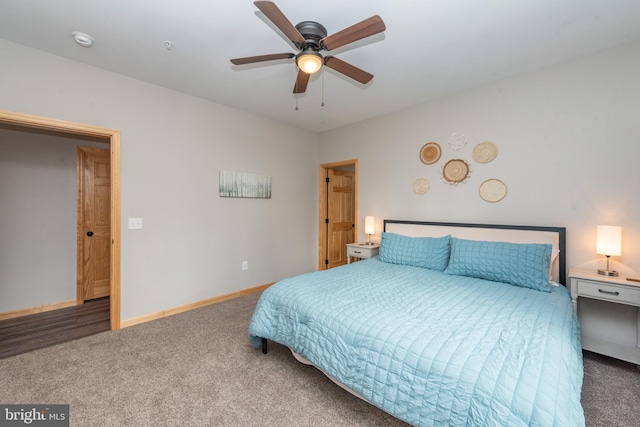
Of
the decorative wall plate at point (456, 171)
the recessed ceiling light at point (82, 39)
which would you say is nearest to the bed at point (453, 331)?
the decorative wall plate at point (456, 171)

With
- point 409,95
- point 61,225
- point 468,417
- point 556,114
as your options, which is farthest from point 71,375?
point 556,114

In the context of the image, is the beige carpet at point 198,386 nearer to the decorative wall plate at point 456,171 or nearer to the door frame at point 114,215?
the door frame at point 114,215

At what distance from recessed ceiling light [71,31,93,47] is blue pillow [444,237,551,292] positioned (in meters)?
3.89

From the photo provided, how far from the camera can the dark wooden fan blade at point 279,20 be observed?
1386 millimetres

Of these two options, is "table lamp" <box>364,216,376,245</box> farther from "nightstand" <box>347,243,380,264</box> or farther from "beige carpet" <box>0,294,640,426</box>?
"beige carpet" <box>0,294,640,426</box>

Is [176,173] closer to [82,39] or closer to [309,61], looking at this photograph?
[82,39]

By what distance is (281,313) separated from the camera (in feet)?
6.66

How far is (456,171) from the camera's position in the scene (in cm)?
321

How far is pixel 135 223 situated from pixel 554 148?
4.45m

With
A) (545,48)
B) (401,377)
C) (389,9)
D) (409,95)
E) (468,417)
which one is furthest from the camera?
(409,95)

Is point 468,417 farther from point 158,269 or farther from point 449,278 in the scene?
point 158,269

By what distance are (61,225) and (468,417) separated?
4701mm

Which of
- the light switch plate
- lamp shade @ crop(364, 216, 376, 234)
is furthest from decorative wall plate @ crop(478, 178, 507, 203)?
the light switch plate

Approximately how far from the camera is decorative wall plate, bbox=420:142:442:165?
3.38 m
